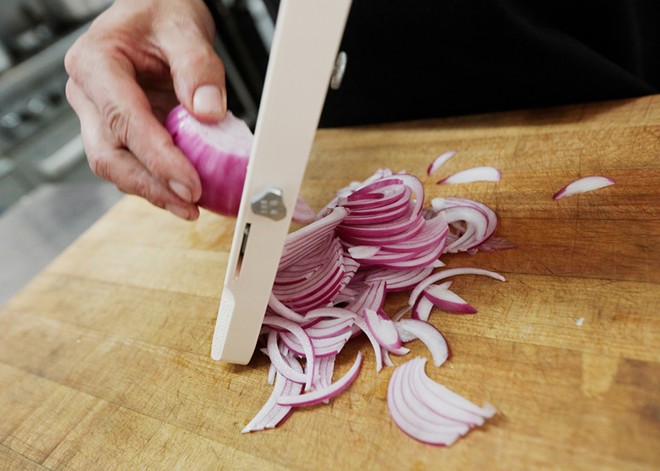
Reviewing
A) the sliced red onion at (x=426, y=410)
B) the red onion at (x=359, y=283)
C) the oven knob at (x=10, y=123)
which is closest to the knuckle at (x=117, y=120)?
the red onion at (x=359, y=283)

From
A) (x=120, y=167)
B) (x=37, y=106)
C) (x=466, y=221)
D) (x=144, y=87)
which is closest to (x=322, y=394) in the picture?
(x=466, y=221)

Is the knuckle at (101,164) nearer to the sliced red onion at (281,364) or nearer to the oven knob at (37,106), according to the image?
the sliced red onion at (281,364)

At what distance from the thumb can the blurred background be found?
0.46 meters

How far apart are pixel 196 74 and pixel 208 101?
8 centimetres

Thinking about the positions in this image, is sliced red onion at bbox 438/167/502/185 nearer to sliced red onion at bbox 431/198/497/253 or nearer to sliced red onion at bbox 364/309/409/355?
sliced red onion at bbox 431/198/497/253

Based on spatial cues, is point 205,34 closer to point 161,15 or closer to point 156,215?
point 161,15

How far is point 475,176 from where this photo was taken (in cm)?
100

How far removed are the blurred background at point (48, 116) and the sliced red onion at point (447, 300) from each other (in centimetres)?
87

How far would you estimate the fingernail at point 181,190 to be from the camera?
2.48 feet

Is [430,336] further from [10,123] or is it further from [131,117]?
[10,123]

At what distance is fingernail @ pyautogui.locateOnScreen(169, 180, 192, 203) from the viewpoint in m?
0.76

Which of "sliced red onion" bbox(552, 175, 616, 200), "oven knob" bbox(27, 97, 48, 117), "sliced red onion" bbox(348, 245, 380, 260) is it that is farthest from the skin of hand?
"oven knob" bbox(27, 97, 48, 117)

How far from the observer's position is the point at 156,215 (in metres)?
1.36

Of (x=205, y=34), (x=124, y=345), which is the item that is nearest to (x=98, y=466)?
(x=124, y=345)
